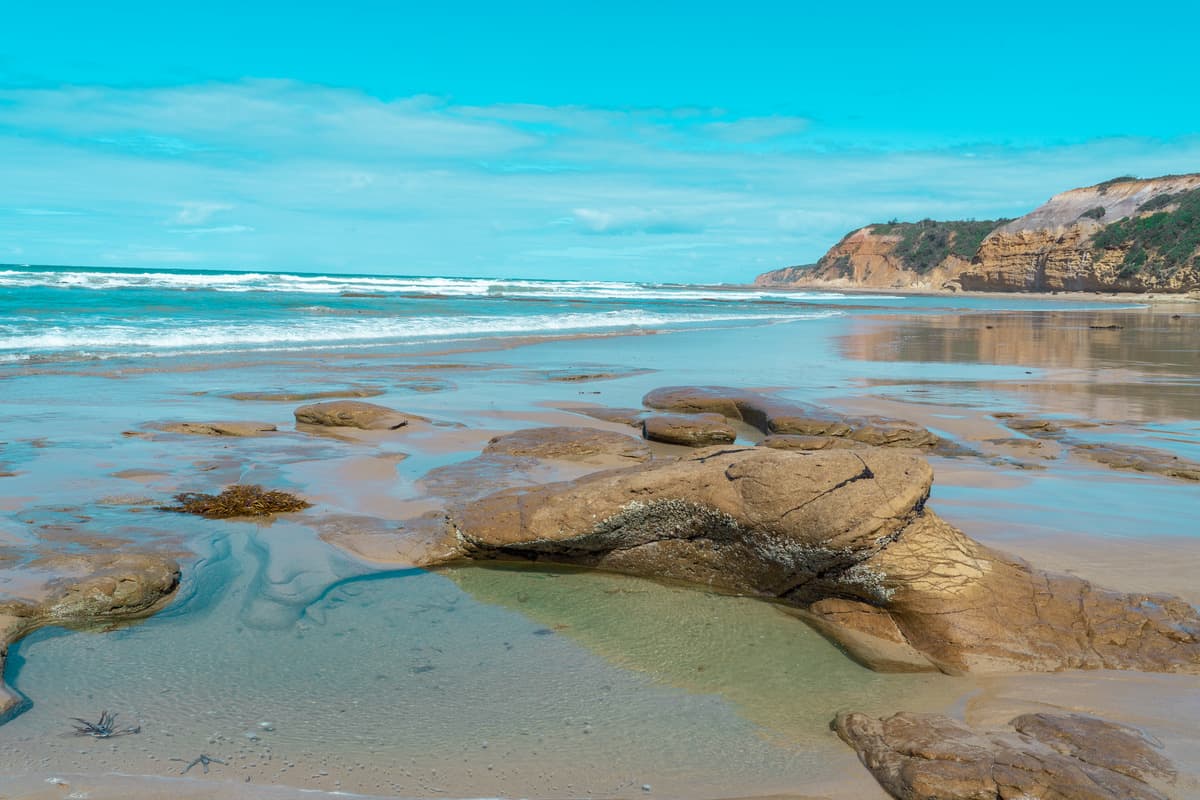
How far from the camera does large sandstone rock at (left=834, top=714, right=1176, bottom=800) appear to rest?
257 cm

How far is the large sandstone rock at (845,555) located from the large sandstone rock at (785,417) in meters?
3.24

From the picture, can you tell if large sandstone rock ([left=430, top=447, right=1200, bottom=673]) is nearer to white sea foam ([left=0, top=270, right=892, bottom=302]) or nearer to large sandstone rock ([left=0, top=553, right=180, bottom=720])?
large sandstone rock ([left=0, top=553, right=180, bottom=720])

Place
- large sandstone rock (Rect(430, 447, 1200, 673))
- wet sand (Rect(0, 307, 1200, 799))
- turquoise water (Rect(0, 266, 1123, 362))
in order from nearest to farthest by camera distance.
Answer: wet sand (Rect(0, 307, 1200, 799))
large sandstone rock (Rect(430, 447, 1200, 673))
turquoise water (Rect(0, 266, 1123, 362))

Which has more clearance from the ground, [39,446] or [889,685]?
[39,446]

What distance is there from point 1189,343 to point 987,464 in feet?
52.6

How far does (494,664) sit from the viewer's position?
138 inches

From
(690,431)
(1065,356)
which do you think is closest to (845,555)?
(690,431)

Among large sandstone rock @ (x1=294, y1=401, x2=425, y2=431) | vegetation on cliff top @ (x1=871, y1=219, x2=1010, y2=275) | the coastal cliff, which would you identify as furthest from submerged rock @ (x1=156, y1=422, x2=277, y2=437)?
vegetation on cliff top @ (x1=871, y1=219, x2=1010, y2=275)

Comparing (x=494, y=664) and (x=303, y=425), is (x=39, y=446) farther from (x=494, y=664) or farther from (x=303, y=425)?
(x=494, y=664)

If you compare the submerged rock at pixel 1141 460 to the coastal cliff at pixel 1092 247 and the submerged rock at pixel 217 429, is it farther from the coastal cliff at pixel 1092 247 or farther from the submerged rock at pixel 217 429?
the coastal cliff at pixel 1092 247

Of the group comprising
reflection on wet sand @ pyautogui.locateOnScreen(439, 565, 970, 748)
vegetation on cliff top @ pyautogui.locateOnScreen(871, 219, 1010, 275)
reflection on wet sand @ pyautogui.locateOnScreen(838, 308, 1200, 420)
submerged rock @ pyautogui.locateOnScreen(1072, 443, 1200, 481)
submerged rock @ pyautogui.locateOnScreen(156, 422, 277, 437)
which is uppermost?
vegetation on cliff top @ pyautogui.locateOnScreen(871, 219, 1010, 275)

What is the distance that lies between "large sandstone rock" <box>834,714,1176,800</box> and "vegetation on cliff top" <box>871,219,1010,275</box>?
280 feet

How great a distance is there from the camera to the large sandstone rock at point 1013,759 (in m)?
2.57

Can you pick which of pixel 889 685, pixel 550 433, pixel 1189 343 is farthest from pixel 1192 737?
pixel 1189 343
